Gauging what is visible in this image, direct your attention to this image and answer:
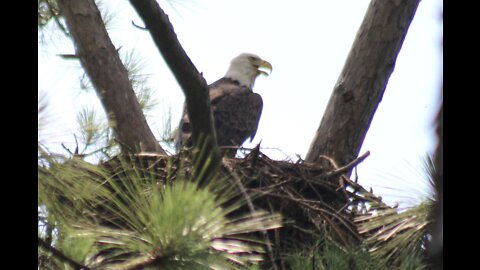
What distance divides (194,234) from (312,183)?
232cm

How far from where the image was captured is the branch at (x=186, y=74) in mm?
2998

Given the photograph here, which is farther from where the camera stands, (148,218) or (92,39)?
(92,39)

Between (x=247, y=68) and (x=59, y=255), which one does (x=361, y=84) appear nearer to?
(x=247, y=68)

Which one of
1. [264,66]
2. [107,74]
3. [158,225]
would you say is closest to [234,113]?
[264,66]

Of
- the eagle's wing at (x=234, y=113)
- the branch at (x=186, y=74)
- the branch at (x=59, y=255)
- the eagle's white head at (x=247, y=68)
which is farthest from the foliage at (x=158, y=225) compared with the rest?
the eagle's white head at (x=247, y=68)

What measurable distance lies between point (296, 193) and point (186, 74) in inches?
50.8

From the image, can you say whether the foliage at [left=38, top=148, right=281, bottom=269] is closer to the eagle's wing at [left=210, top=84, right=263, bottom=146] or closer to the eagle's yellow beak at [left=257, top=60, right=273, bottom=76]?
the eagle's wing at [left=210, top=84, right=263, bottom=146]

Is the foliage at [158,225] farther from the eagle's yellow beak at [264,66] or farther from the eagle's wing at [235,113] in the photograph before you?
the eagle's yellow beak at [264,66]

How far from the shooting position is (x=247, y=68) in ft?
22.6

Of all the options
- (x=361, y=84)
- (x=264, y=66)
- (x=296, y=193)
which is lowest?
(x=296, y=193)

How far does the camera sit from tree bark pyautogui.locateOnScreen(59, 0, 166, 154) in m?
4.33
